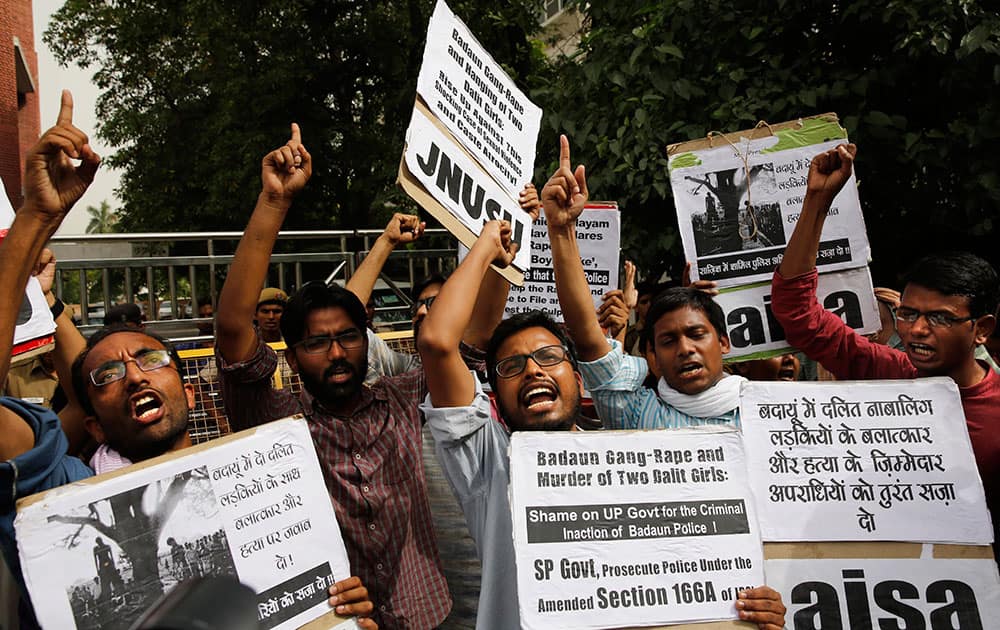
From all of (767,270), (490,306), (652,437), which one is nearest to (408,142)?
(490,306)

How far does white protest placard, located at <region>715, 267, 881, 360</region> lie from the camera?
Result: 3.65 meters

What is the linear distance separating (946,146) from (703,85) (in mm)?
1524

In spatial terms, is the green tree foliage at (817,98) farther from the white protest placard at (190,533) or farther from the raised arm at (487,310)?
the white protest placard at (190,533)

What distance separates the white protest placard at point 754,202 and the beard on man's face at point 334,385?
1692 mm

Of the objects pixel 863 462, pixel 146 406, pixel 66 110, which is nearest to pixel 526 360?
pixel 863 462

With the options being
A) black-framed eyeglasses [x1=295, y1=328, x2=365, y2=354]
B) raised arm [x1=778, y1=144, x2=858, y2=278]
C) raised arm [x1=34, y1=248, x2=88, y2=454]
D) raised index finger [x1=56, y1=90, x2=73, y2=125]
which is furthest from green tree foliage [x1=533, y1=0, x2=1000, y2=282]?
raised index finger [x1=56, y1=90, x2=73, y2=125]

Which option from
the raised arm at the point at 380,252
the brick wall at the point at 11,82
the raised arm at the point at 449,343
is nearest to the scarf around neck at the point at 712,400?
the raised arm at the point at 449,343

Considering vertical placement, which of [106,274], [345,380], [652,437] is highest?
[106,274]

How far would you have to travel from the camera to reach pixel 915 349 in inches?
110

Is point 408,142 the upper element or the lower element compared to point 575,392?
upper

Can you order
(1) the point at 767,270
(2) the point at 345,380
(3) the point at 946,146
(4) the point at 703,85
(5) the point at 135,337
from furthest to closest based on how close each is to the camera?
(4) the point at 703,85, (3) the point at 946,146, (1) the point at 767,270, (2) the point at 345,380, (5) the point at 135,337

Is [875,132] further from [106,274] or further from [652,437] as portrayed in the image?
[106,274]

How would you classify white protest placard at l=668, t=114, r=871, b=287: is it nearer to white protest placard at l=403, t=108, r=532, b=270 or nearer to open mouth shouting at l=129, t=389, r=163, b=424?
white protest placard at l=403, t=108, r=532, b=270

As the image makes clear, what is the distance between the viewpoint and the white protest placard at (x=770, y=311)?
3.65 m
